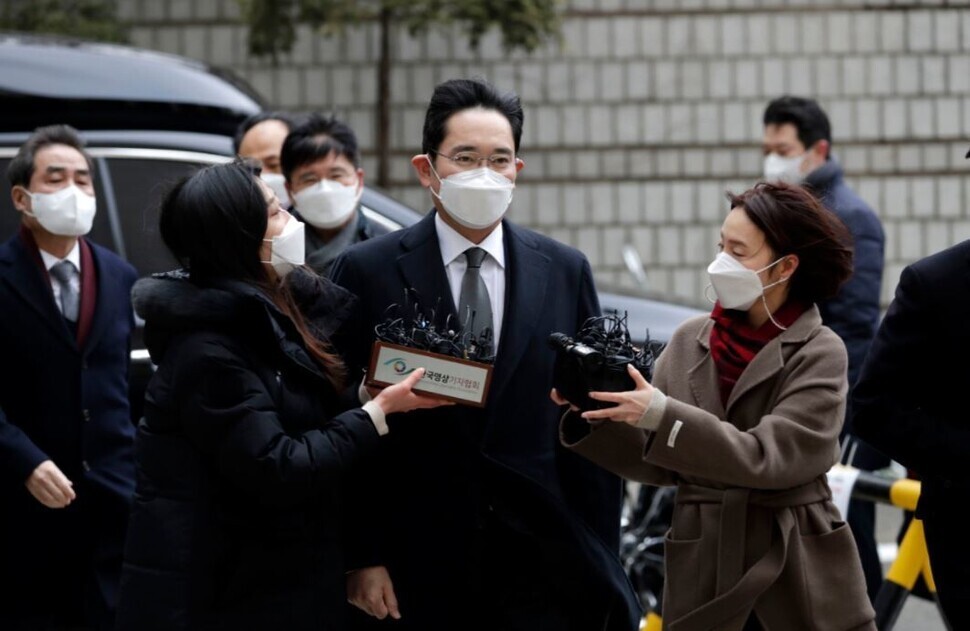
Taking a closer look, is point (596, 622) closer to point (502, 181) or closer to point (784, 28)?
point (502, 181)

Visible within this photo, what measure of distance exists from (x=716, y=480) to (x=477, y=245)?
32.5 inches

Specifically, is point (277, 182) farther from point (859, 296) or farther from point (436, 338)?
point (436, 338)

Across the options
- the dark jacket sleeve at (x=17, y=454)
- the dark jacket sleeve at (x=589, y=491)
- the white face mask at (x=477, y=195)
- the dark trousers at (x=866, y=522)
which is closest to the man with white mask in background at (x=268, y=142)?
the dark jacket sleeve at (x=17, y=454)

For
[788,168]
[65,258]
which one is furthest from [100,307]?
[788,168]

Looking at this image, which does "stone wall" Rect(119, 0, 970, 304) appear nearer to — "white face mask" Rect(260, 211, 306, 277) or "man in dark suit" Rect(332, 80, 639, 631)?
"man in dark suit" Rect(332, 80, 639, 631)

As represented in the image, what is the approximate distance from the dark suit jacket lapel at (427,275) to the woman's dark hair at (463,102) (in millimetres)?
226

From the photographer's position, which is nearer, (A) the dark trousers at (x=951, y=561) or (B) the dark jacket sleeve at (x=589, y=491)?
(A) the dark trousers at (x=951, y=561)

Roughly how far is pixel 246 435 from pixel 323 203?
2.24 metres

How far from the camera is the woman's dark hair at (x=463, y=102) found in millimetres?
4188

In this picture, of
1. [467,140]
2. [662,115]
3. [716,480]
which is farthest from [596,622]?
[662,115]

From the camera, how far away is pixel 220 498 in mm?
3773

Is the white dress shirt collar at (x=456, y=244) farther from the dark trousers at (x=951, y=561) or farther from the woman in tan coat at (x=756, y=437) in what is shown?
the dark trousers at (x=951, y=561)

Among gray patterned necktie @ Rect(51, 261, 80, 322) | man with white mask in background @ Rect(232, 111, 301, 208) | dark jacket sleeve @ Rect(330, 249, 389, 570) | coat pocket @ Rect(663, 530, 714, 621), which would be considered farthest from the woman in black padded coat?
man with white mask in background @ Rect(232, 111, 301, 208)

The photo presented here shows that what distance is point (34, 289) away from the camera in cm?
550
